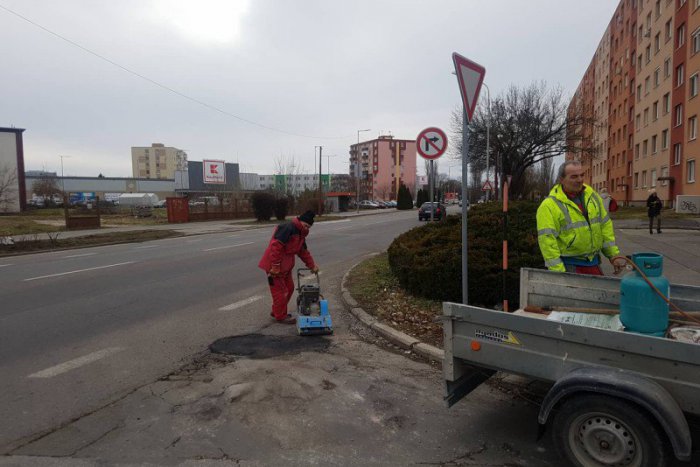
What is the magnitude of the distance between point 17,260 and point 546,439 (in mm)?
15836

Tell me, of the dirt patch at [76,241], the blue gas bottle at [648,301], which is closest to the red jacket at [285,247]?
the blue gas bottle at [648,301]

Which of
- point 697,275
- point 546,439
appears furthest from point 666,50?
point 546,439

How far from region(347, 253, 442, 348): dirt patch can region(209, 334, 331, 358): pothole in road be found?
1.06m

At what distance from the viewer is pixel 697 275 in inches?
336

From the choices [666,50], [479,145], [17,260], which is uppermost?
[666,50]

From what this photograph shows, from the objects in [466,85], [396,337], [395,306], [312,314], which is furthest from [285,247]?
[466,85]

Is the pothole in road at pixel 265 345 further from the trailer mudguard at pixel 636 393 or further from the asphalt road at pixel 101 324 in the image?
the trailer mudguard at pixel 636 393

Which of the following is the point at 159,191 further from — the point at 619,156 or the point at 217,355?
the point at 217,355

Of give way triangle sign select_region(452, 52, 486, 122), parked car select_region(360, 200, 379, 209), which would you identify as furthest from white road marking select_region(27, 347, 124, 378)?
parked car select_region(360, 200, 379, 209)

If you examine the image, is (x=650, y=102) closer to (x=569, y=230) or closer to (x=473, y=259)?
(x=473, y=259)

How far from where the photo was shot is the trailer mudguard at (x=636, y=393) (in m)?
2.33

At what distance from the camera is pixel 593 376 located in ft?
8.40

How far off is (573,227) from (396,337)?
7.61ft

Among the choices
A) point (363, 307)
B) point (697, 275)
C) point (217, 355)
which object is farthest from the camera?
point (697, 275)
